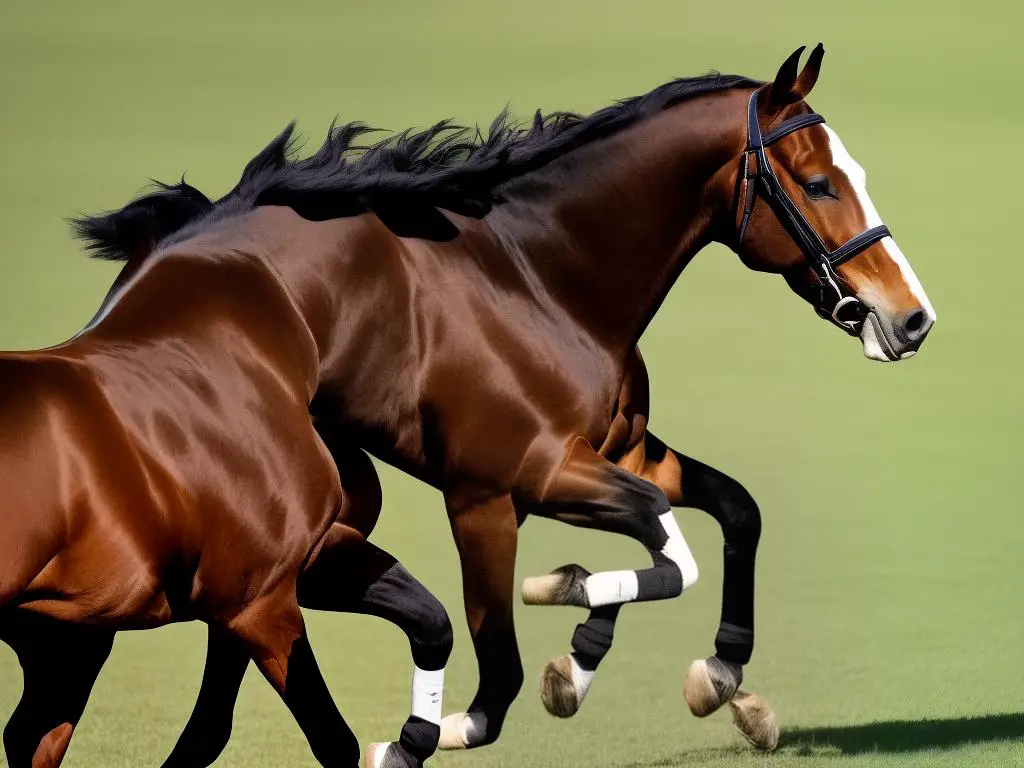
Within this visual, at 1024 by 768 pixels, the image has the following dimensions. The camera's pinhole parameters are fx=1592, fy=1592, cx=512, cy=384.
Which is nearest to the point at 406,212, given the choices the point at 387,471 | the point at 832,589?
the point at 832,589

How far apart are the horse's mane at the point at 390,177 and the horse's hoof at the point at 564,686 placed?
1.22 m

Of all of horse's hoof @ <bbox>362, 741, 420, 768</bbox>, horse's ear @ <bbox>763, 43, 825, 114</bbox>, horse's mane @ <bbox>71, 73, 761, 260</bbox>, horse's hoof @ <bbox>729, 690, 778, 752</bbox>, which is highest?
horse's ear @ <bbox>763, 43, 825, 114</bbox>

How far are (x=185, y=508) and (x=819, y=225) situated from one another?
1795 millimetres

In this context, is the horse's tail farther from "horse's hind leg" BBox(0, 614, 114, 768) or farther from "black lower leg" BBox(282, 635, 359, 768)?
"black lower leg" BBox(282, 635, 359, 768)

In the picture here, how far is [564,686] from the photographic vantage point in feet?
14.2

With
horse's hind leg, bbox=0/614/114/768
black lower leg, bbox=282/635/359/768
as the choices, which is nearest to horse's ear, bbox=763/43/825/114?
black lower leg, bbox=282/635/359/768

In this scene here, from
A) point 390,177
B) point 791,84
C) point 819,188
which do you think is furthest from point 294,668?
point 791,84

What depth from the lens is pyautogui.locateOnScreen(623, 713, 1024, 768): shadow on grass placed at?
485 centimetres

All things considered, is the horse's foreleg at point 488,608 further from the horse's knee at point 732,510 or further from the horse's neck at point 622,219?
the horse's knee at point 732,510

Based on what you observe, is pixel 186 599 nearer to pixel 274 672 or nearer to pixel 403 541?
pixel 274 672

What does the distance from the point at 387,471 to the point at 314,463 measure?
5033 millimetres

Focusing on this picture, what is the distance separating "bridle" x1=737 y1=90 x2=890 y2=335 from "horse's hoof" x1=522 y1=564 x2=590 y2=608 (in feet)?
3.09

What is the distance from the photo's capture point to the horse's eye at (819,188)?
4.11 meters

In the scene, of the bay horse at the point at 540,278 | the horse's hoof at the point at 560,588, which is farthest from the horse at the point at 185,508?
the horse's hoof at the point at 560,588
